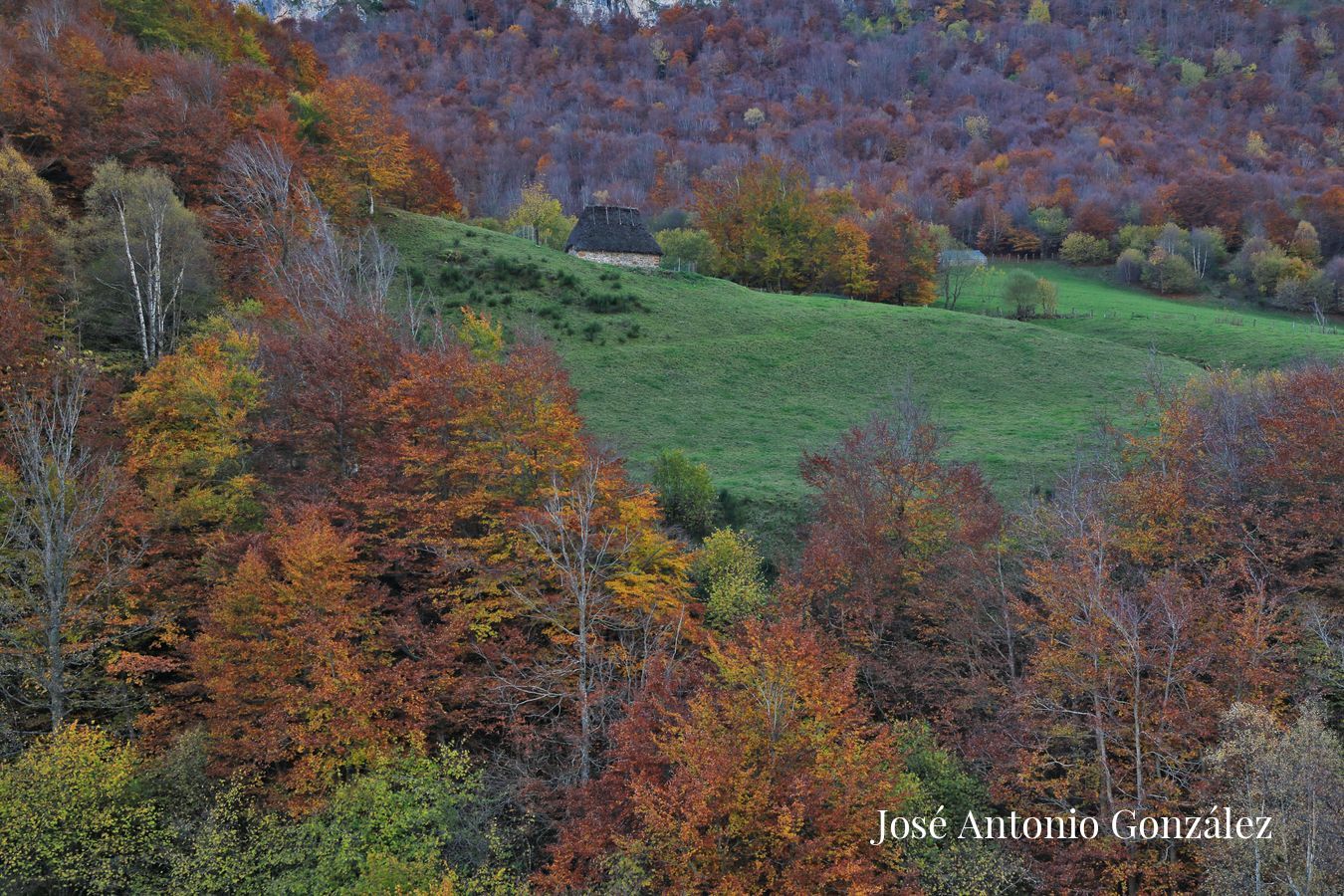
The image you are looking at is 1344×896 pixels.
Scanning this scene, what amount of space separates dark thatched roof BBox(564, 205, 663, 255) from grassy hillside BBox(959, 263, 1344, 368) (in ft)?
81.8

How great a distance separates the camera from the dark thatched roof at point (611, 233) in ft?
189

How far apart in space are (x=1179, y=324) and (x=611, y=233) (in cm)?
3843

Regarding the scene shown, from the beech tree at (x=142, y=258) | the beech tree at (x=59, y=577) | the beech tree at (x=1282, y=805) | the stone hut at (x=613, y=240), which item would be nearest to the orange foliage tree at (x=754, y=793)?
the beech tree at (x=1282, y=805)

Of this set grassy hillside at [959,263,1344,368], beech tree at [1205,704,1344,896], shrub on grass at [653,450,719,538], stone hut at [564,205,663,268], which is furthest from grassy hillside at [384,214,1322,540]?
beech tree at [1205,704,1344,896]

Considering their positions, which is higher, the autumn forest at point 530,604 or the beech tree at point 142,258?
the beech tree at point 142,258

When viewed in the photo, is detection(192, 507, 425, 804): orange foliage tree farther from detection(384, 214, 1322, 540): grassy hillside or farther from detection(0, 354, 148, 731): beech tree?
detection(384, 214, 1322, 540): grassy hillside

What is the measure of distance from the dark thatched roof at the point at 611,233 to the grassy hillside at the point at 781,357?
190 inches

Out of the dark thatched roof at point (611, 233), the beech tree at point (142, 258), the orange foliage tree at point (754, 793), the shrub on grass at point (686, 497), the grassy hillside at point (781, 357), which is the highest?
the dark thatched roof at point (611, 233)

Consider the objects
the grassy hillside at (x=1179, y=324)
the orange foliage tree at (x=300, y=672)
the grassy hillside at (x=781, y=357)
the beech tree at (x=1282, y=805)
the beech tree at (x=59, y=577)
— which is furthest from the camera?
the grassy hillside at (x=1179, y=324)

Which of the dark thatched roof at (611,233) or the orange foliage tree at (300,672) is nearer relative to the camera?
the orange foliage tree at (300,672)

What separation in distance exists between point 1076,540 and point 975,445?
1616 cm

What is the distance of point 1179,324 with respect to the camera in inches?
2106

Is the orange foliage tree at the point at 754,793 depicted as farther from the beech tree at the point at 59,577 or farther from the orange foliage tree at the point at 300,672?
the beech tree at the point at 59,577

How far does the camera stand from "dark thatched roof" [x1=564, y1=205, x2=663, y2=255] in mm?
57688
